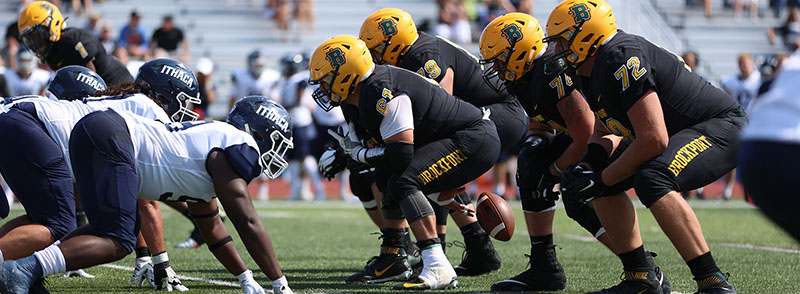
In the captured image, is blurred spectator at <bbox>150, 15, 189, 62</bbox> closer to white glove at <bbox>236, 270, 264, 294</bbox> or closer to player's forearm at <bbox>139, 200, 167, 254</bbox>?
player's forearm at <bbox>139, 200, 167, 254</bbox>

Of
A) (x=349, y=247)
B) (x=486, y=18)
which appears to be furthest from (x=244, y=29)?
(x=349, y=247)

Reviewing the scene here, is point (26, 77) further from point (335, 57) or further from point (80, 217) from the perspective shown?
point (335, 57)

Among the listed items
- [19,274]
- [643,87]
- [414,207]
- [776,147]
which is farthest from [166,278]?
[776,147]

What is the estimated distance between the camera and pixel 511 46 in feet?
17.8

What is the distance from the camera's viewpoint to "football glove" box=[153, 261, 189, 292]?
17.7 feet

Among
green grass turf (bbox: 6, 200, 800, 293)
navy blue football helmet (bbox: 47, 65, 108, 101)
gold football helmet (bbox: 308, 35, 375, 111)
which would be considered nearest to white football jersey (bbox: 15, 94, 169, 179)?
navy blue football helmet (bbox: 47, 65, 108, 101)

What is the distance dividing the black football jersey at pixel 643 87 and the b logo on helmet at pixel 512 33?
2.04ft

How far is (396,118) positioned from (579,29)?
111cm

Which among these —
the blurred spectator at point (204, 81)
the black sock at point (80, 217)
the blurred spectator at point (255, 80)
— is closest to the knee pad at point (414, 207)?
the black sock at point (80, 217)

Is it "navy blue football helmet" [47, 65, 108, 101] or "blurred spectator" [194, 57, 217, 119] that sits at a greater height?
"navy blue football helmet" [47, 65, 108, 101]

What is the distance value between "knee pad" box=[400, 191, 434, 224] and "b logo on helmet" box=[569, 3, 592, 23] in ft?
4.40

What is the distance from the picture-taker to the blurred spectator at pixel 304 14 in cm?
1928

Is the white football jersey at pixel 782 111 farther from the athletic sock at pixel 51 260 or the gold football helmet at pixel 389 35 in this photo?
the gold football helmet at pixel 389 35

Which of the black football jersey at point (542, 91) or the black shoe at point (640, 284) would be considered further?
the black football jersey at point (542, 91)
